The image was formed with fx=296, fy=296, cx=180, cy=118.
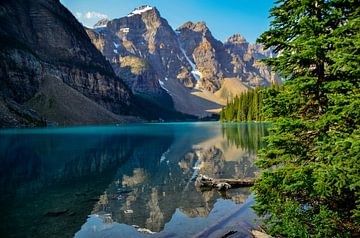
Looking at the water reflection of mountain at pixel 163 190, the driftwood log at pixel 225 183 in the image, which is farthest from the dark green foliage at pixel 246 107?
the driftwood log at pixel 225 183

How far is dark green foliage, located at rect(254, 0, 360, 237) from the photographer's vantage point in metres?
8.93

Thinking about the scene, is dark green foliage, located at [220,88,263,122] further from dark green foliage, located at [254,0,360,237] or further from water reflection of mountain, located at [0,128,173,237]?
dark green foliage, located at [254,0,360,237]

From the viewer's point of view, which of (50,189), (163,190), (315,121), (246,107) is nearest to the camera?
(315,121)

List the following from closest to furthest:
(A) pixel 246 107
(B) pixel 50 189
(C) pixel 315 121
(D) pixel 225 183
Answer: (C) pixel 315 121 < (D) pixel 225 183 < (B) pixel 50 189 < (A) pixel 246 107

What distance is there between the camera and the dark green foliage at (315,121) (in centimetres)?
893

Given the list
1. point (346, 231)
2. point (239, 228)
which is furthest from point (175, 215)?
point (346, 231)

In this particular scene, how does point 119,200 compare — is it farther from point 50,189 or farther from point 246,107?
point 246,107

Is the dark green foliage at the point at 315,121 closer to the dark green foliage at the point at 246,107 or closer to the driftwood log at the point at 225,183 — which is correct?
the driftwood log at the point at 225,183

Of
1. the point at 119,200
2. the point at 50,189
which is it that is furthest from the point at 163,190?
the point at 50,189

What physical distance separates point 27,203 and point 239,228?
1566 centimetres

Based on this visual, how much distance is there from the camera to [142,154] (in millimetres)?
50250

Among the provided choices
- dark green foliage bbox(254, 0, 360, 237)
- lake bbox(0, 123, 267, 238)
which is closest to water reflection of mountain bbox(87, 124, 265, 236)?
lake bbox(0, 123, 267, 238)

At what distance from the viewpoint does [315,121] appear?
10.6 m

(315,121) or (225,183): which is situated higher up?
(315,121)
